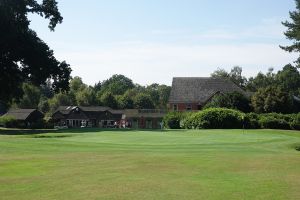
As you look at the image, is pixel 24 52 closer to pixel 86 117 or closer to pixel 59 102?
pixel 86 117

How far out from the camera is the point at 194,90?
97.3 meters

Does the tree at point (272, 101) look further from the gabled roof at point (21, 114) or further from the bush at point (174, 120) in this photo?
the gabled roof at point (21, 114)

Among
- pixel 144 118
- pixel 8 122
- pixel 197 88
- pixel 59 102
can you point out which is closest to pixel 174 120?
pixel 197 88

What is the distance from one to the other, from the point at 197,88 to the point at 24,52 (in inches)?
1901

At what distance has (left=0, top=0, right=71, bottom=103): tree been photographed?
5356cm

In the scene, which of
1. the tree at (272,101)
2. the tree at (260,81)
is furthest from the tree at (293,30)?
the tree at (260,81)

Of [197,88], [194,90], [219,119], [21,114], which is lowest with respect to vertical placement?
[219,119]

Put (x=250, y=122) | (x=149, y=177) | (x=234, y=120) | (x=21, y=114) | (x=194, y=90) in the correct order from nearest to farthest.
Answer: (x=149, y=177) → (x=234, y=120) → (x=250, y=122) → (x=194, y=90) → (x=21, y=114)

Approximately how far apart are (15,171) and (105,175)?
10.2 feet

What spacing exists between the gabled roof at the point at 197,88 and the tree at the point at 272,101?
67.5 feet

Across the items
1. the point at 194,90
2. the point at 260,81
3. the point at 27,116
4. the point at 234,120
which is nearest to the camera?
the point at 234,120

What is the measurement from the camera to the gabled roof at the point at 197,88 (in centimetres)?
9581

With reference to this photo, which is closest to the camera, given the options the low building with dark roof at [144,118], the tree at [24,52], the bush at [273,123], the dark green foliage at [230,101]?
the tree at [24,52]

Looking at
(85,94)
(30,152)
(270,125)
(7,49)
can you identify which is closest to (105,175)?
(30,152)
